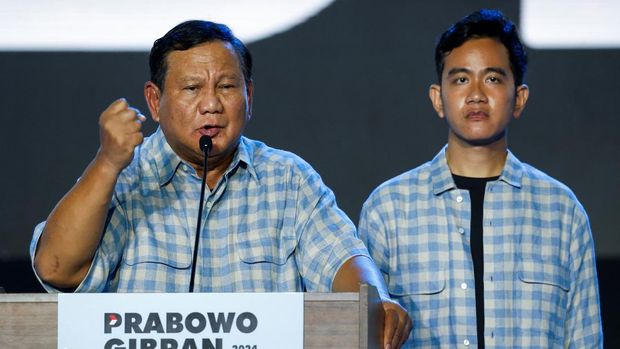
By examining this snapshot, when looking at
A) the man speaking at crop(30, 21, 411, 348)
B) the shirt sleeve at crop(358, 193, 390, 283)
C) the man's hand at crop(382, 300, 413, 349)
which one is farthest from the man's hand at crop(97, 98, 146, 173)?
the shirt sleeve at crop(358, 193, 390, 283)

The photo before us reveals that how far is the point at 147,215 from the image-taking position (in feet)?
7.55

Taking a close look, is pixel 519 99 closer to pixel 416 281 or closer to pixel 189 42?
pixel 416 281

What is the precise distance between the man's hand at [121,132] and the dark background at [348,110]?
5.01 ft

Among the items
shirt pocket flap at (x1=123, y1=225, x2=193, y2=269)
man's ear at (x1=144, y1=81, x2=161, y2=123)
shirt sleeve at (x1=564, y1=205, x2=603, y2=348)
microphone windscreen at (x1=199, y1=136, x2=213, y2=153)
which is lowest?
shirt sleeve at (x1=564, y1=205, x2=603, y2=348)

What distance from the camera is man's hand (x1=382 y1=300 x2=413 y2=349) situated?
1884 millimetres

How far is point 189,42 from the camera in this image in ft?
7.72

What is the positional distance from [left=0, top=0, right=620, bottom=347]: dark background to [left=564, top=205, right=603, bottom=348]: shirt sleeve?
31.0 inches

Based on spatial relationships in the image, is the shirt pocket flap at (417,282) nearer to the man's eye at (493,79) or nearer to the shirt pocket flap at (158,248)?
the man's eye at (493,79)

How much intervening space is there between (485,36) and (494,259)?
0.59 meters

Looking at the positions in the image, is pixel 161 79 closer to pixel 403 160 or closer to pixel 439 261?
pixel 439 261

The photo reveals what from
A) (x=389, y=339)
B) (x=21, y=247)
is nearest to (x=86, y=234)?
(x=389, y=339)

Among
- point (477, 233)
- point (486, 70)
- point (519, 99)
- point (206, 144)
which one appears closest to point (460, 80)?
point (486, 70)

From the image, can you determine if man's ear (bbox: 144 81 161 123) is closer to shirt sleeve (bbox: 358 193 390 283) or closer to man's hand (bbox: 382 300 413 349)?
shirt sleeve (bbox: 358 193 390 283)

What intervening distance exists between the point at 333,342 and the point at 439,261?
1.05 m
